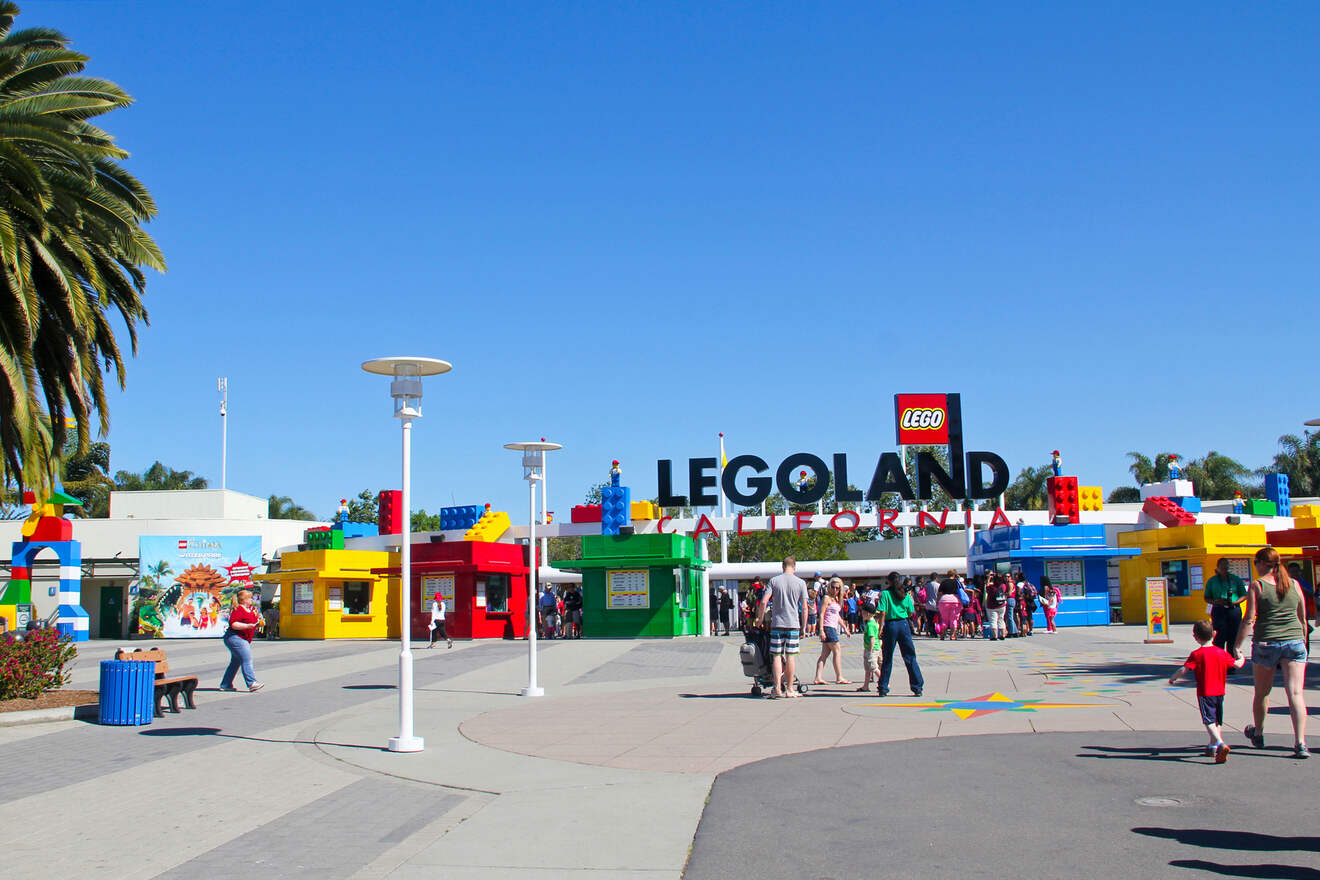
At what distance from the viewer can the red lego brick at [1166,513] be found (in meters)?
36.6

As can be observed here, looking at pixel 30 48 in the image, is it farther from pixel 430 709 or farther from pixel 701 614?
pixel 701 614

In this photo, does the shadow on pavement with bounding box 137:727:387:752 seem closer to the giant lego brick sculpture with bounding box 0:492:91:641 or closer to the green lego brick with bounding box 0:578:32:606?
the green lego brick with bounding box 0:578:32:606

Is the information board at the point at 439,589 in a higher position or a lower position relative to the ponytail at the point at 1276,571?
lower

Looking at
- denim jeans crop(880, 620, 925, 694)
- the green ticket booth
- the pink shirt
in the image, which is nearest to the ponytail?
denim jeans crop(880, 620, 925, 694)

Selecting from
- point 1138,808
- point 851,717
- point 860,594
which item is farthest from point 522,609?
point 1138,808

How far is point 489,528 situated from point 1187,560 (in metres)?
22.6

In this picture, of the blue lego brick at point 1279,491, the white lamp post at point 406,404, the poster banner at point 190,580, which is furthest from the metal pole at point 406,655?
the blue lego brick at point 1279,491

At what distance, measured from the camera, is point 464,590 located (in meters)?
33.4

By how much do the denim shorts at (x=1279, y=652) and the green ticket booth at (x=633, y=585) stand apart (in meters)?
21.9

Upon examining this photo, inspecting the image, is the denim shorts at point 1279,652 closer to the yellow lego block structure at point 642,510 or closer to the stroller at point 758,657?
the stroller at point 758,657

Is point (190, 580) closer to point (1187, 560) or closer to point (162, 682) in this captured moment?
point (162, 682)

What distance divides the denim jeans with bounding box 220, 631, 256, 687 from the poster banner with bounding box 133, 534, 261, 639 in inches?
1081

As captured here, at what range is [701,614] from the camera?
3288 centimetres

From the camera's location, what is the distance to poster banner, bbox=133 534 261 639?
4181cm
